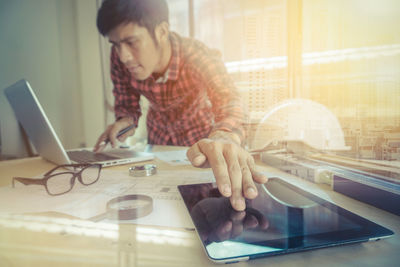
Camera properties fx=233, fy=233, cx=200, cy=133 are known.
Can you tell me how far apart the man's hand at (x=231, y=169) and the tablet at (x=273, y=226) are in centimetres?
2

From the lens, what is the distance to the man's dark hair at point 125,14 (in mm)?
A: 1003

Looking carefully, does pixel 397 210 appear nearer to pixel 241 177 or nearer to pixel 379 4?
pixel 241 177

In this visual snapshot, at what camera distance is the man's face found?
1.02 m

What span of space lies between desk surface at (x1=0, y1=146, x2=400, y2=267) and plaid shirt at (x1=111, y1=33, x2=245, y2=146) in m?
0.66

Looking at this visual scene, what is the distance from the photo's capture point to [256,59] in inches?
64.6

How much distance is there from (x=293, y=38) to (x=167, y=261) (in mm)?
881

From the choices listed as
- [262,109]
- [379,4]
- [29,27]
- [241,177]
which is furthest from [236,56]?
[29,27]

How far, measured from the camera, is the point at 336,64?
0.66m

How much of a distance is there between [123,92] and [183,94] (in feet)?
1.23

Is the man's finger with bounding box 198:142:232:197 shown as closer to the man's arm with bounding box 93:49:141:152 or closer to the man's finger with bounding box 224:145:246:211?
the man's finger with bounding box 224:145:246:211

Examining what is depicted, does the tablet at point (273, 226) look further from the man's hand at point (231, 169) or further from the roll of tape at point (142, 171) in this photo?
the roll of tape at point (142, 171)

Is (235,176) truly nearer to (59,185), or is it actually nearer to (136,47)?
(59,185)

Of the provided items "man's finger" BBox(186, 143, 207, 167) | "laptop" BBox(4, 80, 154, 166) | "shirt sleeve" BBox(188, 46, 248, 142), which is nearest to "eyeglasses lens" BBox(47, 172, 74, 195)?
"laptop" BBox(4, 80, 154, 166)

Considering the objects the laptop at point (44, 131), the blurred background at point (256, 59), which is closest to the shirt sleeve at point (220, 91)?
the blurred background at point (256, 59)
